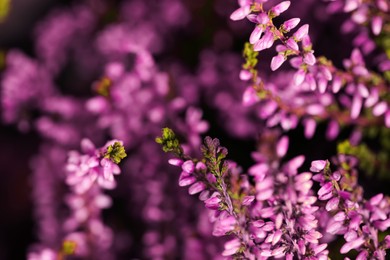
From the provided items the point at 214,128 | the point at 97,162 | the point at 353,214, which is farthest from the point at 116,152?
the point at 214,128

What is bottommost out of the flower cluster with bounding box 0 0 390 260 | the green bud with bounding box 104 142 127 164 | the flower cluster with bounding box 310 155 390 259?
the flower cluster with bounding box 310 155 390 259

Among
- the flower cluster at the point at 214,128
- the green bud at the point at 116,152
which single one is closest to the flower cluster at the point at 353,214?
the flower cluster at the point at 214,128

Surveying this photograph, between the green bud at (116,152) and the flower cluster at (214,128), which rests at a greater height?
the flower cluster at (214,128)

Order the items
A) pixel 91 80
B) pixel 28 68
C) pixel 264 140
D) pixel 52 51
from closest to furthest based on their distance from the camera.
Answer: pixel 264 140 < pixel 28 68 < pixel 52 51 < pixel 91 80

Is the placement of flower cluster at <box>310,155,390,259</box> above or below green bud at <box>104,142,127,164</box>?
below

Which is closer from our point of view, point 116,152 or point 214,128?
A: point 116,152

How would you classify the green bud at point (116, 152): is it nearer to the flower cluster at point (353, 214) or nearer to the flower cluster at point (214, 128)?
the flower cluster at point (214, 128)

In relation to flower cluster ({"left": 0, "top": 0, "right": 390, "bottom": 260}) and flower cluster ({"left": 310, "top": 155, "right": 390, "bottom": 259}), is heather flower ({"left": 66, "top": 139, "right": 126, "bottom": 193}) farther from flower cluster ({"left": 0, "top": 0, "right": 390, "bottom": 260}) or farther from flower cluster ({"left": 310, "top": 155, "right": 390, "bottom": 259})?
flower cluster ({"left": 310, "top": 155, "right": 390, "bottom": 259})

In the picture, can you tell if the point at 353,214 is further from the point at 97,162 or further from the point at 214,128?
the point at 214,128

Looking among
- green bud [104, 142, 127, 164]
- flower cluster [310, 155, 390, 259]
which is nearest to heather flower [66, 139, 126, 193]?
green bud [104, 142, 127, 164]

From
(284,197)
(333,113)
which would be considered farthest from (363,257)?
(333,113)

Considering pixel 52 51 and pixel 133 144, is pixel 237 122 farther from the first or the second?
pixel 52 51
